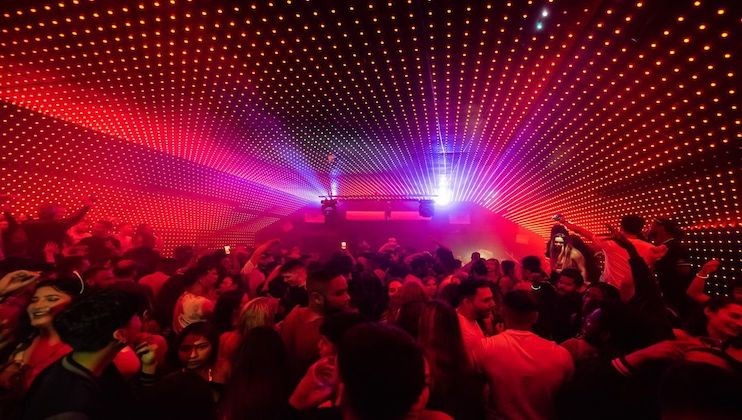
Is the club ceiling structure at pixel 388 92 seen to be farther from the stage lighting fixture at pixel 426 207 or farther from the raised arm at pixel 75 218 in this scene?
the stage lighting fixture at pixel 426 207

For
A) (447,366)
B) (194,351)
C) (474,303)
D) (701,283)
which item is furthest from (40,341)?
(701,283)

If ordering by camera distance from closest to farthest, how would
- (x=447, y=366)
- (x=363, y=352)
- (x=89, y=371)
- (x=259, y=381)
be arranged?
(x=363, y=352)
(x=89, y=371)
(x=259, y=381)
(x=447, y=366)

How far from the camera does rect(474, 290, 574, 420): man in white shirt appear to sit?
7.80 feet

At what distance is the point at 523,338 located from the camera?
2650 mm

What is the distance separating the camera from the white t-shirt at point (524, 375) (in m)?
2.38

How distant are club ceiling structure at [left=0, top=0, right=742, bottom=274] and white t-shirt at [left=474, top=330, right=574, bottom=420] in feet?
10.1

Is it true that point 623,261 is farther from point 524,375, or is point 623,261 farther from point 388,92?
point 388,92

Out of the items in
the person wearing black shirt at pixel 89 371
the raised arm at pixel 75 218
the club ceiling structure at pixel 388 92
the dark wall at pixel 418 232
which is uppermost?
the club ceiling structure at pixel 388 92

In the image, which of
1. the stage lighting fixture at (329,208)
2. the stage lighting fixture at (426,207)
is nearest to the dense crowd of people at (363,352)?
the stage lighting fixture at (329,208)

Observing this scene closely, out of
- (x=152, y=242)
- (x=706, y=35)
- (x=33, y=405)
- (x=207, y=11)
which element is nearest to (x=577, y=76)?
(x=706, y=35)

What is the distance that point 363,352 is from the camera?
131 centimetres

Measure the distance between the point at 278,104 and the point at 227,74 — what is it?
1412mm

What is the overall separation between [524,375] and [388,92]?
17.5 feet

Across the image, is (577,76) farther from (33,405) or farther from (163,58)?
(33,405)
